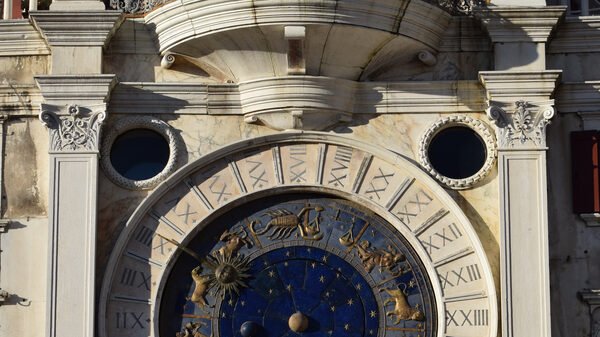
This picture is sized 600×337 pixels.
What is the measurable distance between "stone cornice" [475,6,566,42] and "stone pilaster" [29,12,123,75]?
382 cm

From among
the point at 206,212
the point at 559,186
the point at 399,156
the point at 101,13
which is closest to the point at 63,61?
the point at 101,13

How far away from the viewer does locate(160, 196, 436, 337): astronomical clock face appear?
23.2 m

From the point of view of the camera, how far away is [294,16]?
75.8ft

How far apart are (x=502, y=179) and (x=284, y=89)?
241 centimetres

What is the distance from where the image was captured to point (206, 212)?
76.7ft

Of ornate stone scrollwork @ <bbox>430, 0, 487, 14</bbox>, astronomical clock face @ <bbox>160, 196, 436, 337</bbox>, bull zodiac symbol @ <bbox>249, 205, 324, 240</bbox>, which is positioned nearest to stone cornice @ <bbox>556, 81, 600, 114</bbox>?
ornate stone scrollwork @ <bbox>430, 0, 487, 14</bbox>

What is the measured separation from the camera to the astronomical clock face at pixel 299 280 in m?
23.2

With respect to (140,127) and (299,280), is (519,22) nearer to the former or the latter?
(299,280)

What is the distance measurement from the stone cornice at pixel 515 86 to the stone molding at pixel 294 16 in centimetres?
75

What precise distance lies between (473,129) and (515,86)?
24.3 inches

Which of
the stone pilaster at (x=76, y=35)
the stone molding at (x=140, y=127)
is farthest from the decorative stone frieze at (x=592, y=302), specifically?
the stone pilaster at (x=76, y=35)

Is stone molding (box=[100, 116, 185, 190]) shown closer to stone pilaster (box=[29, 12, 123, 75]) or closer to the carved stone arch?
the carved stone arch

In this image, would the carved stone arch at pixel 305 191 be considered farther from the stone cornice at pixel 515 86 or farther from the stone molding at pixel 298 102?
the stone cornice at pixel 515 86

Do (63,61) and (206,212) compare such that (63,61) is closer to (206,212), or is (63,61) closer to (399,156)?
(206,212)
